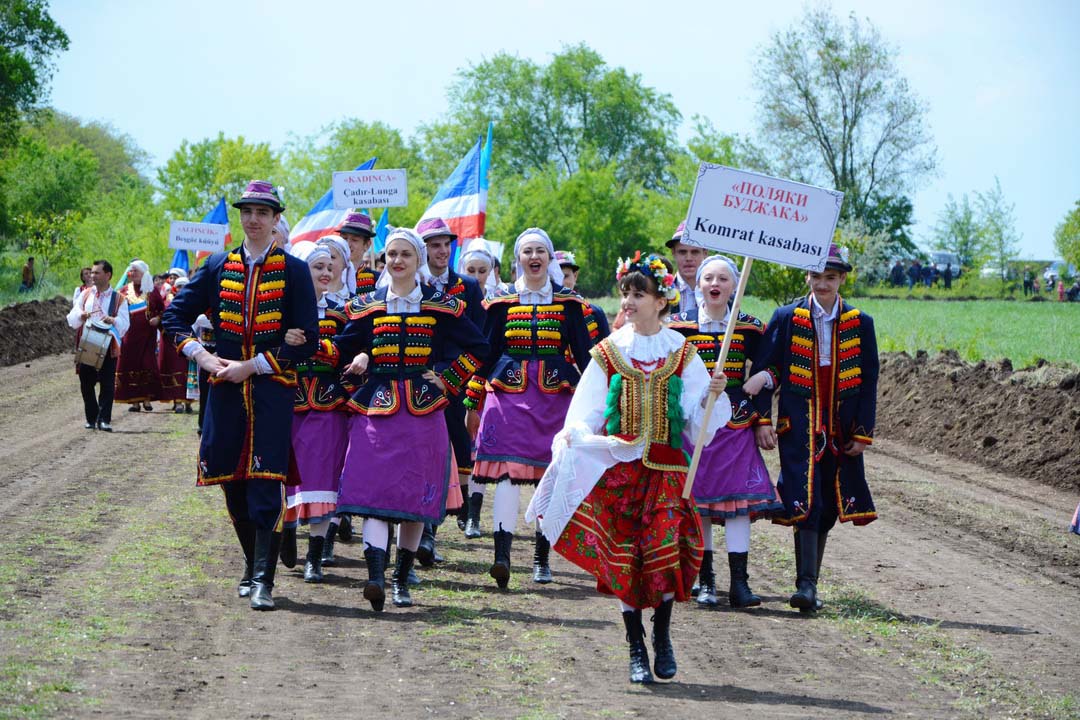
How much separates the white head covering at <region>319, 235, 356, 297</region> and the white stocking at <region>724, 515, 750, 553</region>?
3060 millimetres

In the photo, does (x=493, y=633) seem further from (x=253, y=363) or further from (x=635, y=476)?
(x=253, y=363)

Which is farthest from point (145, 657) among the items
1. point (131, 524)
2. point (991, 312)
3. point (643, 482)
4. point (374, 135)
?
point (374, 135)

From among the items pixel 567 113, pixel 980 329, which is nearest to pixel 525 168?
pixel 567 113

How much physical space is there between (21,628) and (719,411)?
337cm

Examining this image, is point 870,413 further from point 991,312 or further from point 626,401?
point 991,312

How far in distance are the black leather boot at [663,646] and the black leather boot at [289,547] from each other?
3264 millimetres

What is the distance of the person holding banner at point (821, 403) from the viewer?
8.28 metres

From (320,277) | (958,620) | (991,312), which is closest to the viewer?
(958,620)

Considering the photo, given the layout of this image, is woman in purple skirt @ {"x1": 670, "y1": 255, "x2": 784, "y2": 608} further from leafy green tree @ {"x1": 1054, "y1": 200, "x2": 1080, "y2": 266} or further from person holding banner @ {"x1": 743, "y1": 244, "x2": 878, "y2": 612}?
leafy green tree @ {"x1": 1054, "y1": 200, "x2": 1080, "y2": 266}

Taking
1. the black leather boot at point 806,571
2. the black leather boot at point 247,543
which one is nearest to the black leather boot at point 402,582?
the black leather boot at point 247,543

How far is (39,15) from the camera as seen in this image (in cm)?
5403

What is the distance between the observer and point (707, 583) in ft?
27.9

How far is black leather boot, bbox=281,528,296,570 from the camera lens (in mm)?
8945

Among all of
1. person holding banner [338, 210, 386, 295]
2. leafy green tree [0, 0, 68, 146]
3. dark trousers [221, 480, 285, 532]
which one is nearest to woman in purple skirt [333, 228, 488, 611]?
dark trousers [221, 480, 285, 532]
